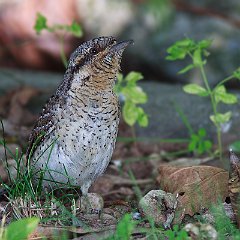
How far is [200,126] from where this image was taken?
726cm

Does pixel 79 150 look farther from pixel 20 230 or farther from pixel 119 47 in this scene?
pixel 20 230

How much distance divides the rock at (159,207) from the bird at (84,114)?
67 cm

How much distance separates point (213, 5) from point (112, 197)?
3557 mm

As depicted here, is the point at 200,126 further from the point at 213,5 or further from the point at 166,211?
the point at 166,211

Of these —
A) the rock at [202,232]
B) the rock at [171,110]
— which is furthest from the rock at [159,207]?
the rock at [171,110]

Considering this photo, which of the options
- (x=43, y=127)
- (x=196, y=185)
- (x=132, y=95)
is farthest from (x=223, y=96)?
(x=43, y=127)

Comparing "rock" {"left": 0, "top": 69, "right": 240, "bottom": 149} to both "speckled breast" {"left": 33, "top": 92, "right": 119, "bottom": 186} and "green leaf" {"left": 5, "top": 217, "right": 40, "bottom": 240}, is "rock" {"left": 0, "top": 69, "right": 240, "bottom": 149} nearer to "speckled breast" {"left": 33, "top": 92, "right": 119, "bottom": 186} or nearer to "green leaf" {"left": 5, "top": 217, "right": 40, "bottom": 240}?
"speckled breast" {"left": 33, "top": 92, "right": 119, "bottom": 186}

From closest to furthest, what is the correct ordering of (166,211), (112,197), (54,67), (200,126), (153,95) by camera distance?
(166,211)
(112,197)
(200,126)
(153,95)
(54,67)

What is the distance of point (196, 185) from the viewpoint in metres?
5.04

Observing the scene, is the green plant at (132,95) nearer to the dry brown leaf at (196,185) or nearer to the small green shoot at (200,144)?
the small green shoot at (200,144)

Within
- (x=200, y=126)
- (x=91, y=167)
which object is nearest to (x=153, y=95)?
(x=200, y=126)

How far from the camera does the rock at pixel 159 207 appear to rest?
4613 mm

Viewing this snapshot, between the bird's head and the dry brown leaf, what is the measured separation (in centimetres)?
85

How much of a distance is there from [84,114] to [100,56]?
1.36 ft
